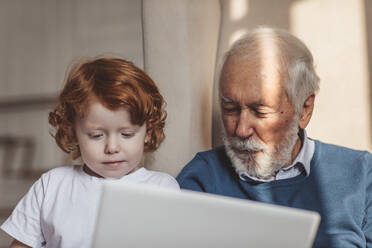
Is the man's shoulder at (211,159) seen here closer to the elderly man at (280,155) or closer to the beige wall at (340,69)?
the elderly man at (280,155)

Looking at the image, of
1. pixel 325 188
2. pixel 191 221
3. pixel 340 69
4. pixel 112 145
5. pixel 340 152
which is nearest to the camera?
pixel 191 221

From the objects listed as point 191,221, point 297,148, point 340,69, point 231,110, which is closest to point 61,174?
point 231,110

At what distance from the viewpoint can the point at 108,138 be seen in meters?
1.21

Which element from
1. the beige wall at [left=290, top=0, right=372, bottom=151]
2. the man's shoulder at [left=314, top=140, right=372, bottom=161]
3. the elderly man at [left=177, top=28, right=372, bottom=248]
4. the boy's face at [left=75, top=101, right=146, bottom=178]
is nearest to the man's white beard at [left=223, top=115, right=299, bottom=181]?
the elderly man at [left=177, top=28, right=372, bottom=248]

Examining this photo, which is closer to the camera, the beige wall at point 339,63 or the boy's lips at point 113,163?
the boy's lips at point 113,163

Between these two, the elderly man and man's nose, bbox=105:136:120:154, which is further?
the elderly man

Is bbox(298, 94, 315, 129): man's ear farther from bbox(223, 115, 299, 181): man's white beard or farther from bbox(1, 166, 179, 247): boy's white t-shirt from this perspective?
bbox(1, 166, 179, 247): boy's white t-shirt

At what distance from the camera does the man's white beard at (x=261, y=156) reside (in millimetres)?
1553

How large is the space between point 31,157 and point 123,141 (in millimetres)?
1595

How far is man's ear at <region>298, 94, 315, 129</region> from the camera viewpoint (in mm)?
1655

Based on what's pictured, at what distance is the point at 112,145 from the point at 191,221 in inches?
20.6

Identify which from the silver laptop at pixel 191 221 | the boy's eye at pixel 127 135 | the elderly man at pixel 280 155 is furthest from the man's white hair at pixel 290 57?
the silver laptop at pixel 191 221

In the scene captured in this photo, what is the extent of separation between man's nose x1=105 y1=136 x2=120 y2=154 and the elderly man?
458 mm

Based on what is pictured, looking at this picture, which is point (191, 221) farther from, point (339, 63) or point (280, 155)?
point (339, 63)
